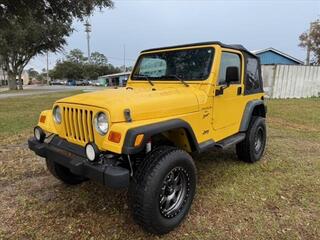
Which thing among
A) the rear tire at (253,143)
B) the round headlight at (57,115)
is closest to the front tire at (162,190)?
the round headlight at (57,115)

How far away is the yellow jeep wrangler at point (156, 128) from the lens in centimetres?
288

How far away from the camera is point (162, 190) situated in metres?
3.05

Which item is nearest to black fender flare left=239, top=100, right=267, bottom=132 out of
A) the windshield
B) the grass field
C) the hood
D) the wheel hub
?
the grass field

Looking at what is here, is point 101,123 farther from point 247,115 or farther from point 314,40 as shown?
point 314,40

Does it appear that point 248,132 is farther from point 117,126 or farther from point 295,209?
point 117,126

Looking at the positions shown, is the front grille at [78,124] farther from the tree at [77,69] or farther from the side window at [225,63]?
the tree at [77,69]

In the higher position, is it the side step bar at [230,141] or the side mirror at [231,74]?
the side mirror at [231,74]

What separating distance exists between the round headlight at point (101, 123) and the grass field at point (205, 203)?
108 centimetres

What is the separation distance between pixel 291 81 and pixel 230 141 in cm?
1486

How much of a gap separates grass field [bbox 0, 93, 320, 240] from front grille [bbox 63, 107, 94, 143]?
0.94 m

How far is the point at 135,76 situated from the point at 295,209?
2.95 m

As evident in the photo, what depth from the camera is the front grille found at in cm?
313

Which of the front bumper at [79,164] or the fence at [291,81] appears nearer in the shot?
the front bumper at [79,164]

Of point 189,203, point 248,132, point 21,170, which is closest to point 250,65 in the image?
point 248,132
